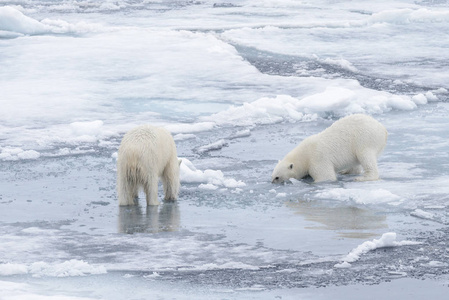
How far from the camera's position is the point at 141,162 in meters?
6.35

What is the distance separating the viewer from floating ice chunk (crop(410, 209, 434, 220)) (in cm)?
594

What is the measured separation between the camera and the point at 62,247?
538 centimetres

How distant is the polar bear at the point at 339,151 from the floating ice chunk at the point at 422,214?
4.54ft

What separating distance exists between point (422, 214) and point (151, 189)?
2.16 metres

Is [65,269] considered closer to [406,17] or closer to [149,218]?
[149,218]

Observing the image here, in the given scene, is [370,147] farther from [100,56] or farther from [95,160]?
[100,56]

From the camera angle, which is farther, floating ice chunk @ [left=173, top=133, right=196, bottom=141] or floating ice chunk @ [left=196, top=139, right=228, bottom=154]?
floating ice chunk @ [left=173, top=133, right=196, bottom=141]

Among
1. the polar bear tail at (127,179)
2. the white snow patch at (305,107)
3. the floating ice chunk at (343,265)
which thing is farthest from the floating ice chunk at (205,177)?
the white snow patch at (305,107)

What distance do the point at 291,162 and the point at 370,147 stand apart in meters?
0.78

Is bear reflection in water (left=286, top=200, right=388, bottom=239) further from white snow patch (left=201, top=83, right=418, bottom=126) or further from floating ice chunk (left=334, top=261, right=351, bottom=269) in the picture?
white snow patch (left=201, top=83, right=418, bottom=126)

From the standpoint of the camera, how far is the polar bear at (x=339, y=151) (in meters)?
7.52

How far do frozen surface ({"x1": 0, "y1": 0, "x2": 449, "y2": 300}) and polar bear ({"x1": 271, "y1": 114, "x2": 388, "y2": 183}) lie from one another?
0.17 m

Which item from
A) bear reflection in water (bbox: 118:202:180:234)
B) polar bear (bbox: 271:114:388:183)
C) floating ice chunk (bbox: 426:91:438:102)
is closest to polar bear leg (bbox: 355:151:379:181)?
polar bear (bbox: 271:114:388:183)

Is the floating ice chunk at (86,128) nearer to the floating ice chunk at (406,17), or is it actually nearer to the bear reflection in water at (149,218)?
the bear reflection in water at (149,218)
